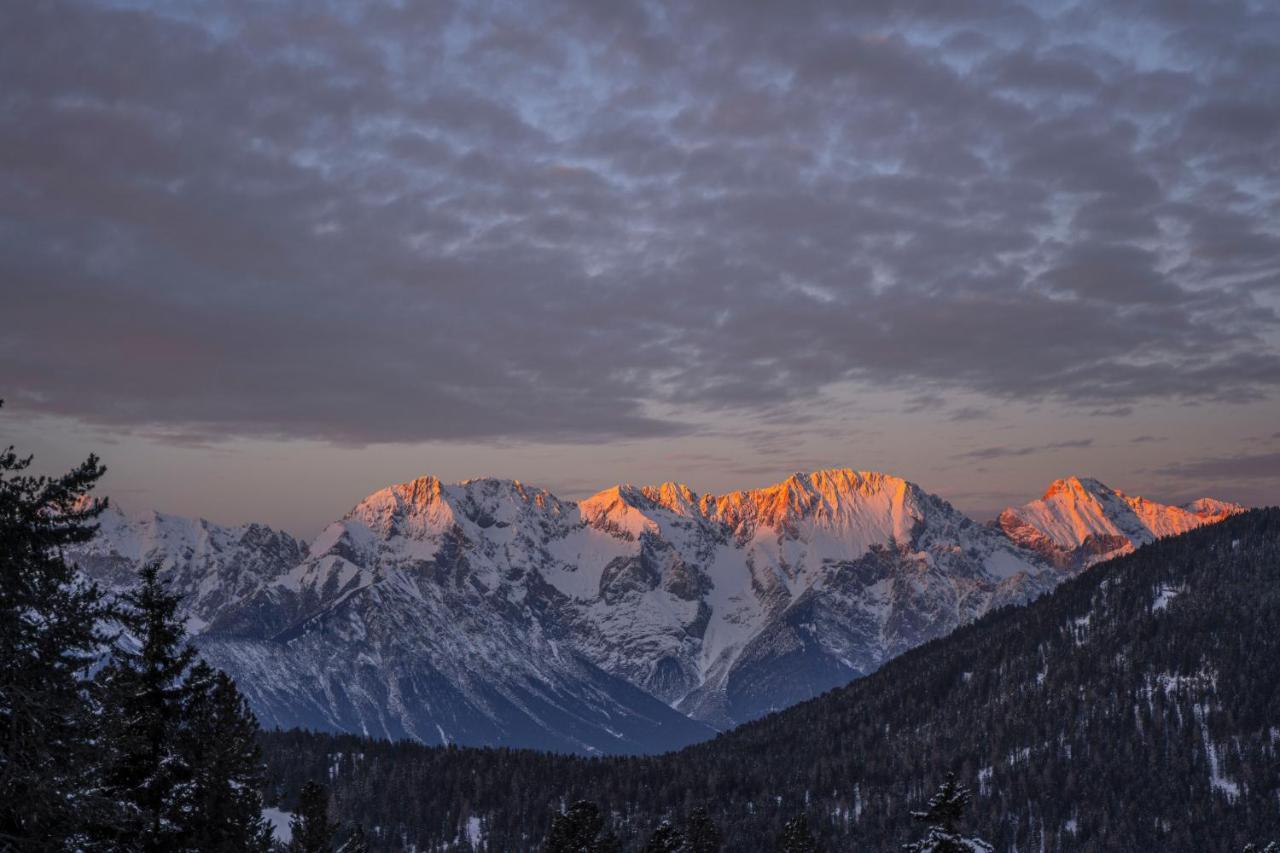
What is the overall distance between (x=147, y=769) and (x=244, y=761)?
2.33 m

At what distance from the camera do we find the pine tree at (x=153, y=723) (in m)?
29.8

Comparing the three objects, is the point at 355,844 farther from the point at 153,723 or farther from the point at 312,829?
the point at 153,723

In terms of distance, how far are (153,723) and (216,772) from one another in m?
1.84

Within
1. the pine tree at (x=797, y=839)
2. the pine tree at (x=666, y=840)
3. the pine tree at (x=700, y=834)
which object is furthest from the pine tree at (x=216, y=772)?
the pine tree at (x=797, y=839)

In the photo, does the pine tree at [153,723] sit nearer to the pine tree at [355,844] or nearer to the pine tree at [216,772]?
the pine tree at [216,772]

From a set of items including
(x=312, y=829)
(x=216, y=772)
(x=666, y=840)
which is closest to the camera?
(x=216, y=772)

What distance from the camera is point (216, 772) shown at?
3108 centimetres

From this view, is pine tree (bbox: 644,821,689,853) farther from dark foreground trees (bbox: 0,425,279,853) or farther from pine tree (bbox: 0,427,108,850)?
pine tree (bbox: 0,427,108,850)

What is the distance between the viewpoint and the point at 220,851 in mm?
30938

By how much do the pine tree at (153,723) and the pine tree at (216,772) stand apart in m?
0.21

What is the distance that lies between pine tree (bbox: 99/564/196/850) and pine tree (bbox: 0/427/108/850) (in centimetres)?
501

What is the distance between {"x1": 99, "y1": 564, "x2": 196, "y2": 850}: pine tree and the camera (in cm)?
2981

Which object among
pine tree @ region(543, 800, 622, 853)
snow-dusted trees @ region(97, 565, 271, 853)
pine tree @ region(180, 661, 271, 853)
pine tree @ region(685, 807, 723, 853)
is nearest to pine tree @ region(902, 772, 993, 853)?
pine tree @ region(543, 800, 622, 853)

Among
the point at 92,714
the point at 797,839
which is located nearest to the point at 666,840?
the point at 797,839
